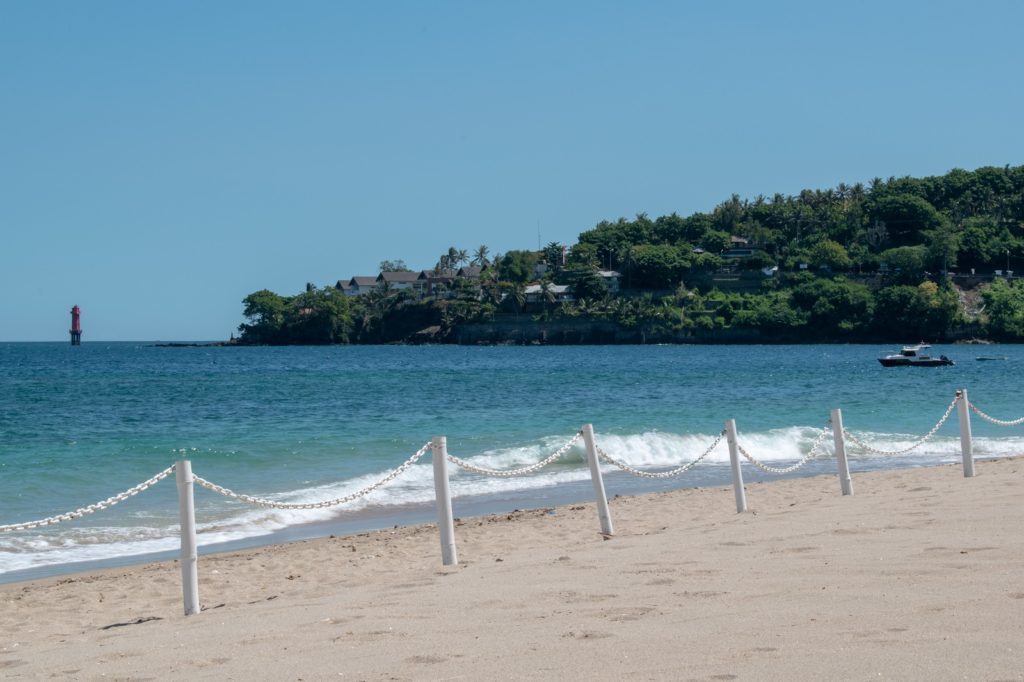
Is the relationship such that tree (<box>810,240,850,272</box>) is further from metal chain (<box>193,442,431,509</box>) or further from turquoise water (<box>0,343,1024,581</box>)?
metal chain (<box>193,442,431,509</box>)

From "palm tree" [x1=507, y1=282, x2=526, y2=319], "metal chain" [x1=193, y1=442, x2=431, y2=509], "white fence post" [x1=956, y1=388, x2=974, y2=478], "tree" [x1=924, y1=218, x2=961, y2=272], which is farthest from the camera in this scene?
"palm tree" [x1=507, y1=282, x2=526, y2=319]

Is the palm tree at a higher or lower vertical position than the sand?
higher

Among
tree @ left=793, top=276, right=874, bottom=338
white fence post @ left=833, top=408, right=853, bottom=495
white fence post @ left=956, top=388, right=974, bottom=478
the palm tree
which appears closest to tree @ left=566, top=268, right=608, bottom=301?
the palm tree

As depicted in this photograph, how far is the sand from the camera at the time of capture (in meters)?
6.10

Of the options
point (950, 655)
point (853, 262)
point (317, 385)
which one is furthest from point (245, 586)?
point (853, 262)

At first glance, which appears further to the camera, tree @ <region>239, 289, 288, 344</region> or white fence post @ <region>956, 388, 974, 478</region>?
tree @ <region>239, 289, 288, 344</region>

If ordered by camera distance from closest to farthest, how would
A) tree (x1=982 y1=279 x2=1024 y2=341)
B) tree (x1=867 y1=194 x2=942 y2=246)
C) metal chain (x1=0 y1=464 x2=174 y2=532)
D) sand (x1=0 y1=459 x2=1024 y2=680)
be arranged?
sand (x1=0 y1=459 x2=1024 y2=680) → metal chain (x1=0 y1=464 x2=174 y2=532) → tree (x1=982 y1=279 x2=1024 y2=341) → tree (x1=867 y1=194 x2=942 y2=246)

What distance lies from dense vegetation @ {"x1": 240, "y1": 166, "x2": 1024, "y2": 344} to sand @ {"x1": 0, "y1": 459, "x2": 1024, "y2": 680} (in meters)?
146

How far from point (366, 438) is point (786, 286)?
145541 millimetres

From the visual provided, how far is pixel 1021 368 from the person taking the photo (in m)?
72.9

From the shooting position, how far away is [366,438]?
2831 cm

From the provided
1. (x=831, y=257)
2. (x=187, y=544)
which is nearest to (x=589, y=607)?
(x=187, y=544)

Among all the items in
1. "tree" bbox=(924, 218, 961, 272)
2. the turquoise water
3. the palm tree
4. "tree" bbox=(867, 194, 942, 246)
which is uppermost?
"tree" bbox=(867, 194, 942, 246)

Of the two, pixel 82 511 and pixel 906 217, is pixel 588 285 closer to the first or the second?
pixel 906 217
